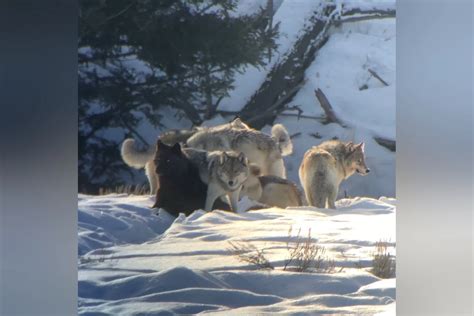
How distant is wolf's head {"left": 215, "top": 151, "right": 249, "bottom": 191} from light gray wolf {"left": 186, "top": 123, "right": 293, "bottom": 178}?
36 millimetres

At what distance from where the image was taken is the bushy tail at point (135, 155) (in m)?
3.76

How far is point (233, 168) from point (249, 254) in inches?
20.0

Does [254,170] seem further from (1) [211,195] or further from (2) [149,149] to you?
(2) [149,149]

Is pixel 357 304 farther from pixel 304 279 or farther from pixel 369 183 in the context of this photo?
pixel 369 183

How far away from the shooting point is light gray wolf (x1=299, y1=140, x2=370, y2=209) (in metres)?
3.74

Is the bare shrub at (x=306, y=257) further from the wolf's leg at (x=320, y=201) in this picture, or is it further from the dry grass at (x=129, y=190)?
the dry grass at (x=129, y=190)

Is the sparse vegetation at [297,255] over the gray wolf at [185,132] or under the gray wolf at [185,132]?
under

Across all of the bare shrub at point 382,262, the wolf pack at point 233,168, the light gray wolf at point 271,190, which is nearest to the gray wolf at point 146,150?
the wolf pack at point 233,168

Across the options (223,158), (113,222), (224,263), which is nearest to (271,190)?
(223,158)

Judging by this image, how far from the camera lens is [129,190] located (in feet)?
12.4

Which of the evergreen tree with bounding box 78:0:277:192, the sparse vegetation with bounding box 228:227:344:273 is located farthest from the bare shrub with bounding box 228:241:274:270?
the evergreen tree with bounding box 78:0:277:192

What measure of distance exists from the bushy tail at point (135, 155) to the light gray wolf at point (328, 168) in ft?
2.94
